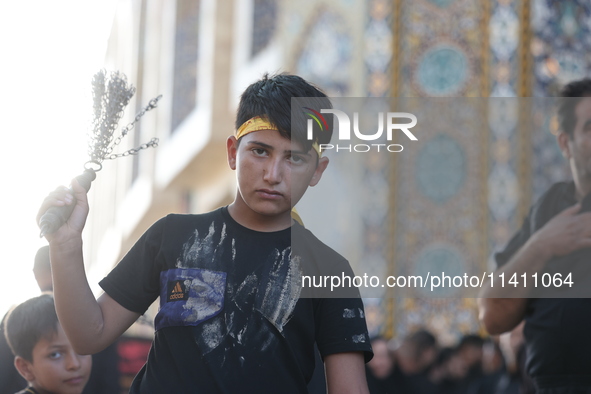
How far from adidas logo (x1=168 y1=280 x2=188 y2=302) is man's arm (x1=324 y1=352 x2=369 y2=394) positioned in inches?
13.9

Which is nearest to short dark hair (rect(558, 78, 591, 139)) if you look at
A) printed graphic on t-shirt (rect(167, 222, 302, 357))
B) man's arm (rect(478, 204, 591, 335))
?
man's arm (rect(478, 204, 591, 335))

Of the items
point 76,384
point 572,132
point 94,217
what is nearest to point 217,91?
point 76,384

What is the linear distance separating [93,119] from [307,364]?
787mm

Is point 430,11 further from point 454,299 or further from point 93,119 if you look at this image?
point 93,119

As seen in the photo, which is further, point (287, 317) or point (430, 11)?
point (430, 11)

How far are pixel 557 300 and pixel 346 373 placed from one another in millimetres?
710

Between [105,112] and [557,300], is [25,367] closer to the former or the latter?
[105,112]

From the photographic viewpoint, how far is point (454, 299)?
21.0ft

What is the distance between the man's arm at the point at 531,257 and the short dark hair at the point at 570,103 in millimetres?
252

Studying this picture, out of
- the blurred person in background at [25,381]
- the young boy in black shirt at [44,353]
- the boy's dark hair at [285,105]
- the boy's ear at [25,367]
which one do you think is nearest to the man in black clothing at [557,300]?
the boy's dark hair at [285,105]

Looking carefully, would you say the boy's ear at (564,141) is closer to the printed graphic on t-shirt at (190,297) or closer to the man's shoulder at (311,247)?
the man's shoulder at (311,247)

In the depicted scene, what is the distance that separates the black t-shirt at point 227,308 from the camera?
205cm

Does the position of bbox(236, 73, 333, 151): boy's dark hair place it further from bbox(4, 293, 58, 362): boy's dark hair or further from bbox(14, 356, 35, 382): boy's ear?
bbox(14, 356, 35, 382): boy's ear

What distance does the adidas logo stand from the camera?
212 cm
